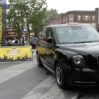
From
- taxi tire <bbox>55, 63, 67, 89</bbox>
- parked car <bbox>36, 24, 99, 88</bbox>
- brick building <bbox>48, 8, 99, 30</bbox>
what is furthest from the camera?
brick building <bbox>48, 8, 99, 30</bbox>

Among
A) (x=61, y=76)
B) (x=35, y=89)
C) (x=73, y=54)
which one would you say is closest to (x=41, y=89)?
(x=35, y=89)

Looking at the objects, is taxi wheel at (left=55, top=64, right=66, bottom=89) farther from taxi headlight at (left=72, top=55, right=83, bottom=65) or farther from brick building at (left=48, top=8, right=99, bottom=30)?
brick building at (left=48, top=8, right=99, bottom=30)

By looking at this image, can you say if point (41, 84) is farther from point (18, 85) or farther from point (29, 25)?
point (29, 25)

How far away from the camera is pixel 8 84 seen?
9297 mm

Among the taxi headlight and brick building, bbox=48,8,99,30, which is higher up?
brick building, bbox=48,8,99,30

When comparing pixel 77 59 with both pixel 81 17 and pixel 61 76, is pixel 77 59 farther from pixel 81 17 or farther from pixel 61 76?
pixel 81 17

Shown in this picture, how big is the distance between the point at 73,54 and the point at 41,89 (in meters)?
1.36

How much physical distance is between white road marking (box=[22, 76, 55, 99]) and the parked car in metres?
0.38

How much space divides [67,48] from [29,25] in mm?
42430

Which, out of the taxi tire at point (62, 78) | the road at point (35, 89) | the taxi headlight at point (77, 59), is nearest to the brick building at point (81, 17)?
the road at point (35, 89)

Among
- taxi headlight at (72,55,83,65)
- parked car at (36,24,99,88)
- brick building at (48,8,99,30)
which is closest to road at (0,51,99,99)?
parked car at (36,24,99,88)

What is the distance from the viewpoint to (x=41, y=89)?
8.49 metres

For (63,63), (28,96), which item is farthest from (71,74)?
(28,96)

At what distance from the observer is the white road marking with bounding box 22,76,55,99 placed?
7.72 m
